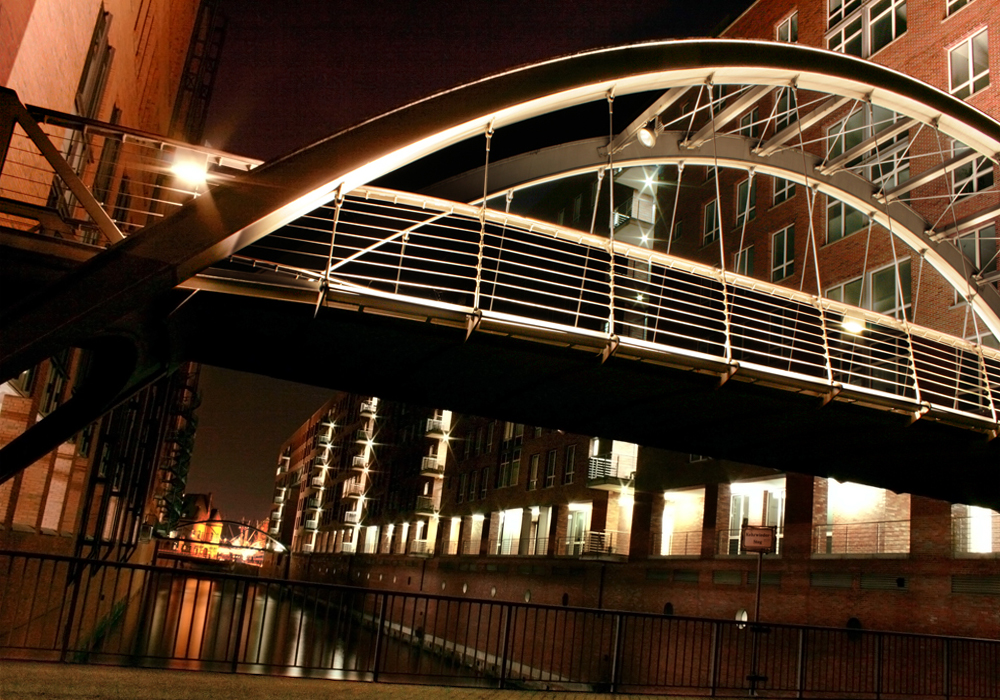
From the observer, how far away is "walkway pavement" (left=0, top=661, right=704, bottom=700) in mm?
6828

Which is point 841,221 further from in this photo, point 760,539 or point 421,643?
point 421,643

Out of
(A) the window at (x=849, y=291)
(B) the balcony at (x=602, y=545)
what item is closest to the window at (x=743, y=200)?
(A) the window at (x=849, y=291)

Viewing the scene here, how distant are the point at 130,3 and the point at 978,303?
64.3ft

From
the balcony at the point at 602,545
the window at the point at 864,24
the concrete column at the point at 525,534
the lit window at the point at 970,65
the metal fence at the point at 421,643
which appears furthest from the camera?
the concrete column at the point at 525,534

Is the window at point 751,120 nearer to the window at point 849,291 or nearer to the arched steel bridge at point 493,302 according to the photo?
the window at point 849,291

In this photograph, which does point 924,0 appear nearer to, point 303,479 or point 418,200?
point 418,200

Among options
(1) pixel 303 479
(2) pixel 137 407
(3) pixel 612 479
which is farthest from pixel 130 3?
(1) pixel 303 479

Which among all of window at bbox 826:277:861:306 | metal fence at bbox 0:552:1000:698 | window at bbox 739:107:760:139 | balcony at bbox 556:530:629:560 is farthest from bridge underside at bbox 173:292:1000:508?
window at bbox 739:107:760:139

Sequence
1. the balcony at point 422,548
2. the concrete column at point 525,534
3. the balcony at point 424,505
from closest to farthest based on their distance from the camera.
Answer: the concrete column at point 525,534, the balcony at point 422,548, the balcony at point 424,505

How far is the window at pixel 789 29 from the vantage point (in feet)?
107

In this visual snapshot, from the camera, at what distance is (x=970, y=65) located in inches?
939

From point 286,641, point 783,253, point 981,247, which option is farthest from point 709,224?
point 286,641

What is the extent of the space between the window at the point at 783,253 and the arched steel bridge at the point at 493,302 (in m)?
15.2

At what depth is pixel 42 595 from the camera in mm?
15617
